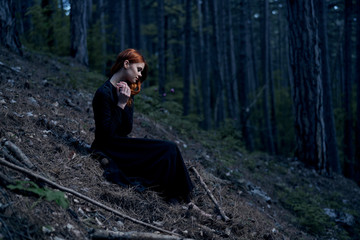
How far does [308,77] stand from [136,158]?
21.3 feet

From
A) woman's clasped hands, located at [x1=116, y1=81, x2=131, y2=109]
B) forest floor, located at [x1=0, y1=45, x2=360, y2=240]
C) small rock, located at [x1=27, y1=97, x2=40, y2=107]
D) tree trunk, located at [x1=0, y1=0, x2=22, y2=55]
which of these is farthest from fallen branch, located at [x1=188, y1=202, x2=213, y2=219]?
tree trunk, located at [x1=0, y1=0, x2=22, y2=55]

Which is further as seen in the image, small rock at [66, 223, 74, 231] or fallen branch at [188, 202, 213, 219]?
fallen branch at [188, 202, 213, 219]

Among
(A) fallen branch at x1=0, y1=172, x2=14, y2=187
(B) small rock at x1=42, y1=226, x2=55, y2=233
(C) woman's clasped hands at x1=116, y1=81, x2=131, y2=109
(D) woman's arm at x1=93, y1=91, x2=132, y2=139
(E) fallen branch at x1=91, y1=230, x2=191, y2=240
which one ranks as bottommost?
(E) fallen branch at x1=91, y1=230, x2=191, y2=240

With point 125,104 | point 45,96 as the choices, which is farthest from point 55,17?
point 125,104

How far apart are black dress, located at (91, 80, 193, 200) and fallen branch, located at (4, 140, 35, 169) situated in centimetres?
93

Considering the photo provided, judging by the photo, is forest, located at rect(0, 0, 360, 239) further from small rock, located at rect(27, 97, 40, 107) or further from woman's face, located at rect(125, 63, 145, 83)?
woman's face, located at rect(125, 63, 145, 83)

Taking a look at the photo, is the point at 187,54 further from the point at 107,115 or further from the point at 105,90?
the point at 107,115

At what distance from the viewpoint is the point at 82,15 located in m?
10.8

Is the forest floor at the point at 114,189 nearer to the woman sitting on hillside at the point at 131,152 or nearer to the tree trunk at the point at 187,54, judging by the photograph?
the woman sitting on hillside at the point at 131,152

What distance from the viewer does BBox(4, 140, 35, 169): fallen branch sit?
3207mm

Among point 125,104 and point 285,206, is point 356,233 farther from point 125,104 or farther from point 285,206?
point 125,104

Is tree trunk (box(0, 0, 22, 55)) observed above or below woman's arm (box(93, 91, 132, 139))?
above

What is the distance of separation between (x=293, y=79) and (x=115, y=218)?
7311mm

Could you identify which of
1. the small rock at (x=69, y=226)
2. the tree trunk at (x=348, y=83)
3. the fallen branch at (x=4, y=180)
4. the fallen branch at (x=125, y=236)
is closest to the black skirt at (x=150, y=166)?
the fallen branch at (x=125, y=236)
